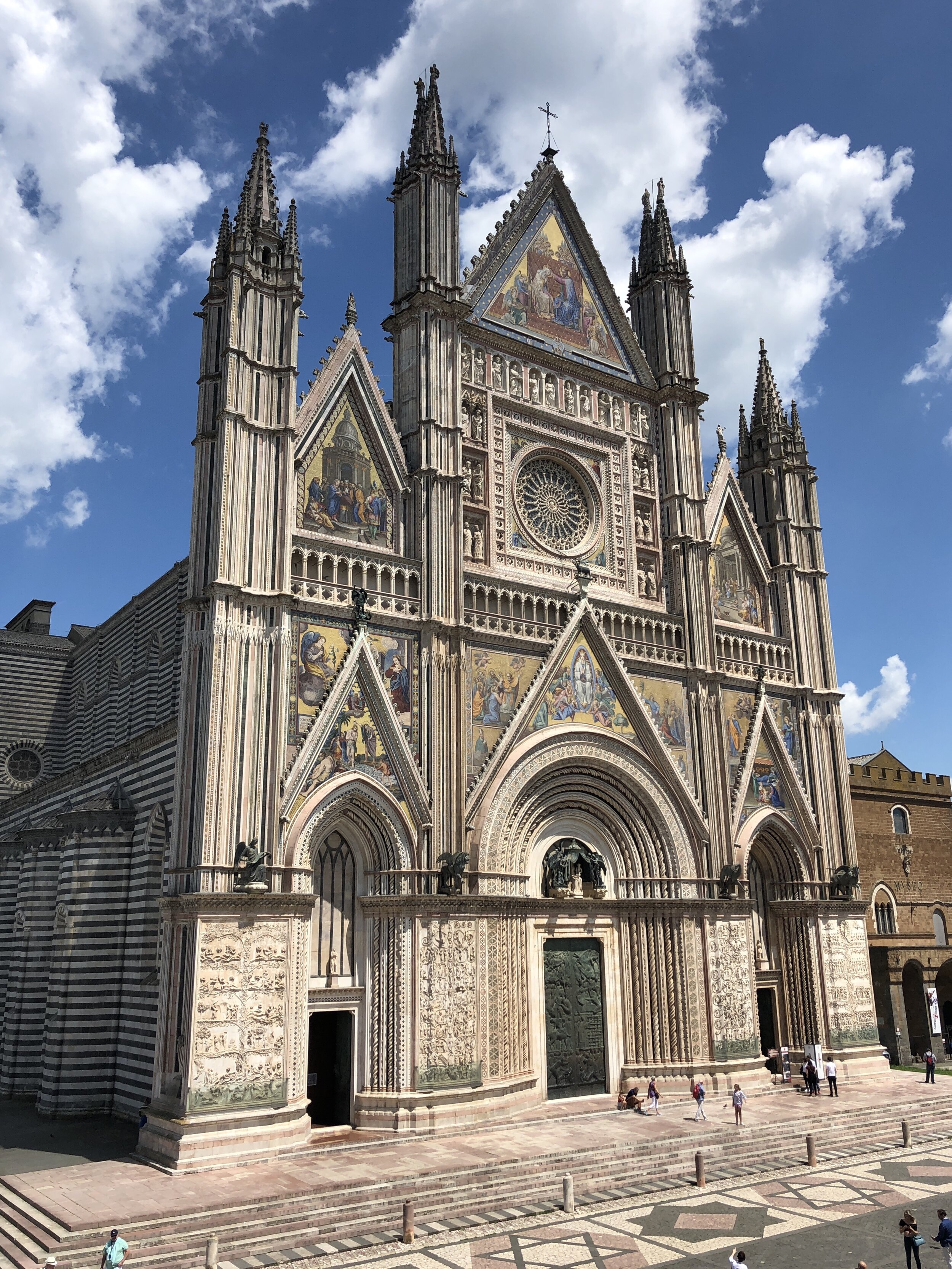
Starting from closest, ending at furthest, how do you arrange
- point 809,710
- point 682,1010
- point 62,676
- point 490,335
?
point 682,1010 → point 490,335 → point 809,710 → point 62,676

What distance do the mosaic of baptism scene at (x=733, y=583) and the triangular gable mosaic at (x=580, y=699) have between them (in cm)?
545

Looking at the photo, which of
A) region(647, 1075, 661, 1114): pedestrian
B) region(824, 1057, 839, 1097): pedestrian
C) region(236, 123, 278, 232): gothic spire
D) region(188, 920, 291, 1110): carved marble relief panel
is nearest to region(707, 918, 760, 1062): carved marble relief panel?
region(824, 1057, 839, 1097): pedestrian

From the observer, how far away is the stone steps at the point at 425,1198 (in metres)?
14.7

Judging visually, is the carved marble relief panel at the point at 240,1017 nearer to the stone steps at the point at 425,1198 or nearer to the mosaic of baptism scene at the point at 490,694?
the stone steps at the point at 425,1198

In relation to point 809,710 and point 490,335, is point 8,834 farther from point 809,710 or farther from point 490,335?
point 809,710

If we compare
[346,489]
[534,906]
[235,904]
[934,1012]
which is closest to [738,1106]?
[534,906]

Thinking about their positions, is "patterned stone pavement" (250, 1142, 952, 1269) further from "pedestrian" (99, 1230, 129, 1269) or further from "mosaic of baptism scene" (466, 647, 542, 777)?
"mosaic of baptism scene" (466, 647, 542, 777)

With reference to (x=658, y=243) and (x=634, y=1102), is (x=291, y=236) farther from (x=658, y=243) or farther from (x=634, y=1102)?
(x=634, y=1102)

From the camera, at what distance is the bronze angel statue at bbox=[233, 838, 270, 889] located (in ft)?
65.3

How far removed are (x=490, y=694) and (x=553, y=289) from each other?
1227 centimetres

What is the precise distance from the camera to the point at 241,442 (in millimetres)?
22609

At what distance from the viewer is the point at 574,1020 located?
2523 centimetres

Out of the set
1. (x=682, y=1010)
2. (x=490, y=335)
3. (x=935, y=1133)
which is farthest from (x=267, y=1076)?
(x=490, y=335)

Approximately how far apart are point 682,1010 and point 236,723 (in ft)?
43.5
